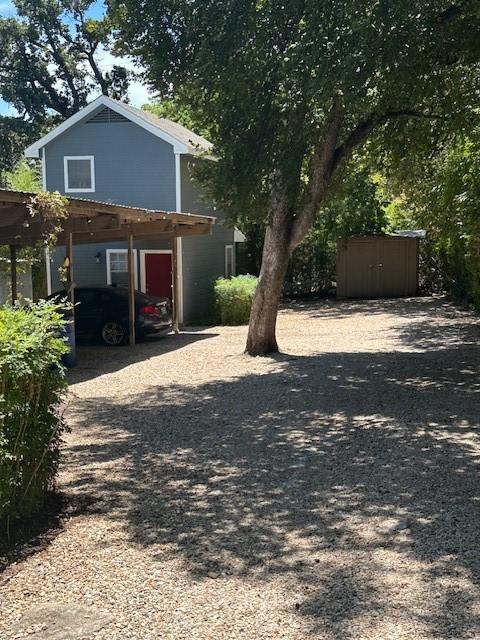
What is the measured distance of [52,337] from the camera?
223 inches

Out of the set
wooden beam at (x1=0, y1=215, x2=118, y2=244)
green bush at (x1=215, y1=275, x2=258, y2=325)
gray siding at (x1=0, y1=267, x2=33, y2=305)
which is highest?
wooden beam at (x1=0, y1=215, x2=118, y2=244)

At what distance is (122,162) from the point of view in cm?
2252

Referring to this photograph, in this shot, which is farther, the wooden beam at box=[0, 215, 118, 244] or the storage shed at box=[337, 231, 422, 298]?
the storage shed at box=[337, 231, 422, 298]

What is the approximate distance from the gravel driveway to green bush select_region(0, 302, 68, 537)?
1.35 ft

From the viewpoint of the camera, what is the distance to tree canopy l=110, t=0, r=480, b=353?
9477 mm

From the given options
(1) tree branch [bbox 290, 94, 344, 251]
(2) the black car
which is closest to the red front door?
(2) the black car

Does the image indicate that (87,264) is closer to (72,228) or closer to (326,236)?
(72,228)

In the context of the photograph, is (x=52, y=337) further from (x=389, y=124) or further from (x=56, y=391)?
→ (x=389, y=124)

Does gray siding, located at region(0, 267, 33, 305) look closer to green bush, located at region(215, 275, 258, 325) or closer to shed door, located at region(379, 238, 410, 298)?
green bush, located at region(215, 275, 258, 325)

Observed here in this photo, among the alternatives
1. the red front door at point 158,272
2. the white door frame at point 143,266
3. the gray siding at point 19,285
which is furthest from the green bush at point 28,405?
the red front door at point 158,272

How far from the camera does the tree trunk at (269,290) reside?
14.5 m

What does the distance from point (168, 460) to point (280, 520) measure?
2058 mm

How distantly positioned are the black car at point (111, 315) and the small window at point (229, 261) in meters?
8.16

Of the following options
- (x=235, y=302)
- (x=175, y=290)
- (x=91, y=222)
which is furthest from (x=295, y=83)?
(x=235, y=302)
